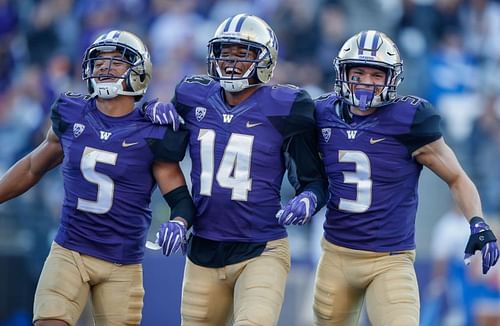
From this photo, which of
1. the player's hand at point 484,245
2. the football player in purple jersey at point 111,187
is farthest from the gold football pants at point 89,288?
the player's hand at point 484,245

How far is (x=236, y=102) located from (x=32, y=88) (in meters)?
5.53

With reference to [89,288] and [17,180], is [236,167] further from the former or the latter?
[17,180]

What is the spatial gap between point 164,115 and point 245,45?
1.86ft

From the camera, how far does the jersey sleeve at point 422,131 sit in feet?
19.4

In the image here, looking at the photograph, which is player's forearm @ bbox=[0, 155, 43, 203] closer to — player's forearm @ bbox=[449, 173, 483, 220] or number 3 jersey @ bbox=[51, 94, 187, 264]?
Result: number 3 jersey @ bbox=[51, 94, 187, 264]

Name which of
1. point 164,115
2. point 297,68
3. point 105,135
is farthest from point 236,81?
point 297,68

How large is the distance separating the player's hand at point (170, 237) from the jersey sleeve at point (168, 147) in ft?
1.26

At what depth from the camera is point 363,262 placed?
19.7ft

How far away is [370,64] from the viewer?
19.6 feet

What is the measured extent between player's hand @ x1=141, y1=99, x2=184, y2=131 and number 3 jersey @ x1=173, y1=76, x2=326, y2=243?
122mm

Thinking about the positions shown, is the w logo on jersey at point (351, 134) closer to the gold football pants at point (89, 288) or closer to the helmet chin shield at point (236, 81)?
the helmet chin shield at point (236, 81)

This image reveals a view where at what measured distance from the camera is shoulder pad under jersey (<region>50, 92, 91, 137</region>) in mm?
6081

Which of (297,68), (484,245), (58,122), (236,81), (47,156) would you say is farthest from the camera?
(297,68)

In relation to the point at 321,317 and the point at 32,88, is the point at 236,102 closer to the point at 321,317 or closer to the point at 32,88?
the point at 321,317
